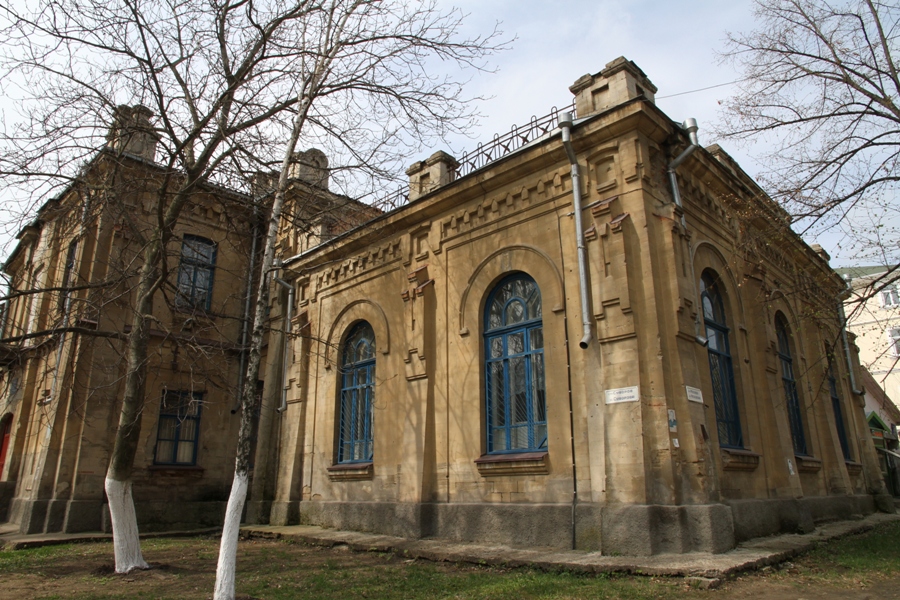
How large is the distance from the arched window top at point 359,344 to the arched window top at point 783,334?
9648mm

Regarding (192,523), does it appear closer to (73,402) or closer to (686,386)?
(73,402)

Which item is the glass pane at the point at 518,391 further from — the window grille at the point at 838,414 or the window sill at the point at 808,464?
the window grille at the point at 838,414

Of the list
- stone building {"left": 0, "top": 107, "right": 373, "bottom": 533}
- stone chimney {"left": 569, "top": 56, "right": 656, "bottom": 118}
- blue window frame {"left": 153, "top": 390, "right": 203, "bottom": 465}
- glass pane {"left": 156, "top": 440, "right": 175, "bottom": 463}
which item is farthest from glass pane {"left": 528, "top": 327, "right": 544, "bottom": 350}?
glass pane {"left": 156, "top": 440, "right": 175, "bottom": 463}

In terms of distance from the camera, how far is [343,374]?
1471 centimetres

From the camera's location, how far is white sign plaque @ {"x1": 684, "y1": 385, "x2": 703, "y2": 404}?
9156mm

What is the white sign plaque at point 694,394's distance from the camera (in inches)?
360

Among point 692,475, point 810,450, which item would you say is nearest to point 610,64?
point 692,475

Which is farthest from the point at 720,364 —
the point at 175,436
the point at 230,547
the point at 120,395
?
the point at 120,395

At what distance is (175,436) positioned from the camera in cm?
1631

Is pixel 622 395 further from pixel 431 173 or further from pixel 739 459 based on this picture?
pixel 431 173

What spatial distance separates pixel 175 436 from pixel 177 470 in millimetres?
892

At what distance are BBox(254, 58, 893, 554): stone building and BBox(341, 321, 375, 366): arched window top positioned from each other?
0.08m

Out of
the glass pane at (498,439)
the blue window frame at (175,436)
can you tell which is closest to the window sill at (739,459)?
the glass pane at (498,439)

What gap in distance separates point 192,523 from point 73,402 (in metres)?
4.19
